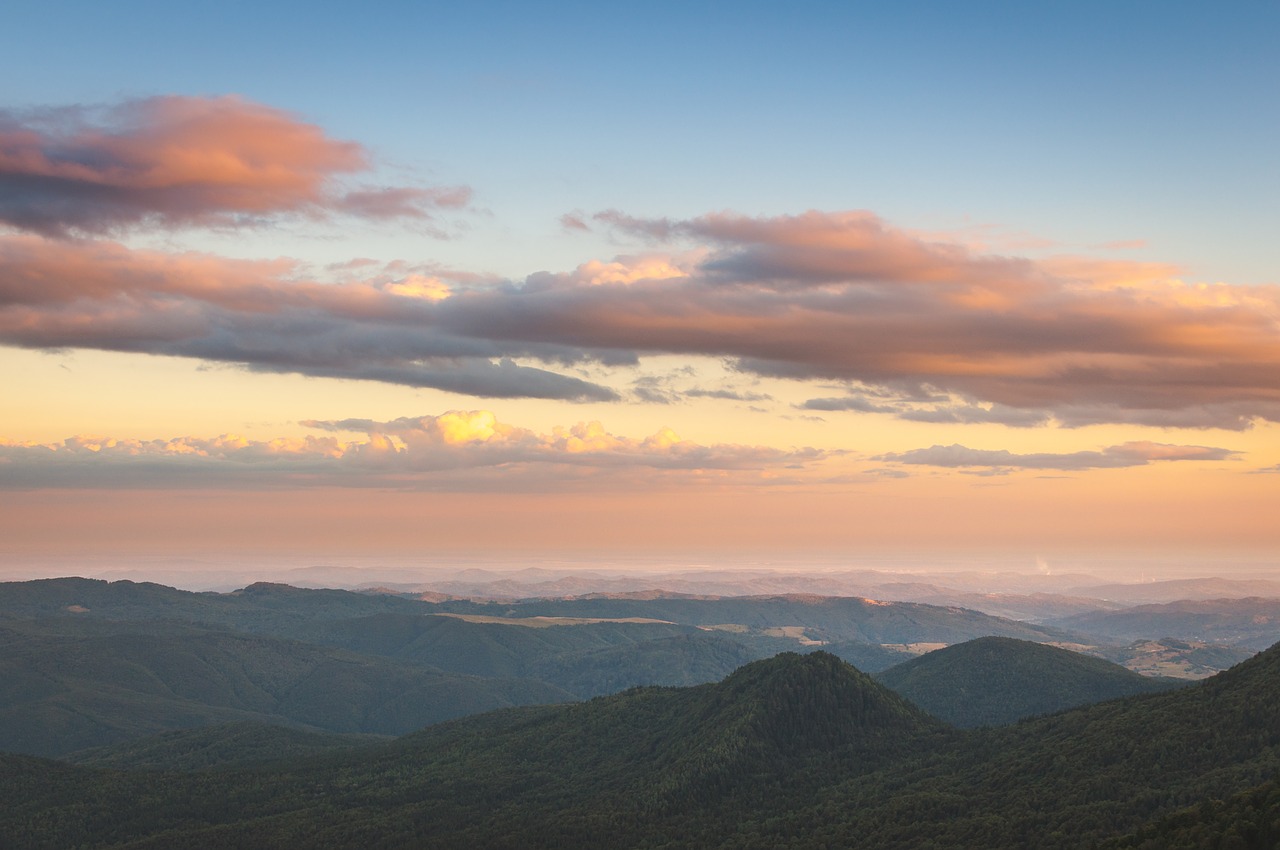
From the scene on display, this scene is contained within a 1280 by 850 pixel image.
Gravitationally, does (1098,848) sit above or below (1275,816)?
below

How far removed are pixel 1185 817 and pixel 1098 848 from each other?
45.1ft

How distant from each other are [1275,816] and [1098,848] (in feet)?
100

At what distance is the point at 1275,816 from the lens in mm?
153375

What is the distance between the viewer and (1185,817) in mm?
171500

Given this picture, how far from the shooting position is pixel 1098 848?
17725cm

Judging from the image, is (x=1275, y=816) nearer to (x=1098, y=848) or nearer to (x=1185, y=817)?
(x=1185, y=817)

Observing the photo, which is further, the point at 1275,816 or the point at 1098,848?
the point at 1098,848

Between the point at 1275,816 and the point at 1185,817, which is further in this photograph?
the point at 1185,817

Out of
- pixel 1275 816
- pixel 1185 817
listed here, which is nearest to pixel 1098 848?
pixel 1185 817

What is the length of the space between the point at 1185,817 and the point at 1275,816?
19463 millimetres
